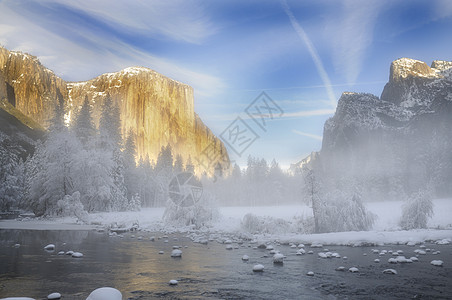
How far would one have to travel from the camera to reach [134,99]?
160 metres

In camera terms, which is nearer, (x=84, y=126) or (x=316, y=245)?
(x=316, y=245)

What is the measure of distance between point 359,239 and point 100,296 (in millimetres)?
17393

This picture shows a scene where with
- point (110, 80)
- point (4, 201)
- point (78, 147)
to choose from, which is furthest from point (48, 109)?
point (78, 147)

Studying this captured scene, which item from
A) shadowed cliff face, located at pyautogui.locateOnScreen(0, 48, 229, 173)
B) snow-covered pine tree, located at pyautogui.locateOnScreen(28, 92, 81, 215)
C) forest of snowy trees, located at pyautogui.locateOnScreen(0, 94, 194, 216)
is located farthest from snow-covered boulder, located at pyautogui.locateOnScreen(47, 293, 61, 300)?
shadowed cliff face, located at pyautogui.locateOnScreen(0, 48, 229, 173)

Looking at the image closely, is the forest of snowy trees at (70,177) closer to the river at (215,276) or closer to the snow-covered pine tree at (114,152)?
the snow-covered pine tree at (114,152)

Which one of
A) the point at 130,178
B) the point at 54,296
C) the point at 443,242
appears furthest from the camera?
the point at 130,178

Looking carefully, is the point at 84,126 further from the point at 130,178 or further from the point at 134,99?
the point at 134,99

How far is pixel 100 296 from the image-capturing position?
6.48 meters

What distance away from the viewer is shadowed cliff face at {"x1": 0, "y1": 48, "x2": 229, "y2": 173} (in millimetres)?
157125

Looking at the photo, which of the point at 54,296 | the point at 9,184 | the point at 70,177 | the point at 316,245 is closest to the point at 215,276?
the point at 54,296

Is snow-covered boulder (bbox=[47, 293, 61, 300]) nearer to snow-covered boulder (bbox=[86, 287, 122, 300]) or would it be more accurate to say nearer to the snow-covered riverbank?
snow-covered boulder (bbox=[86, 287, 122, 300])

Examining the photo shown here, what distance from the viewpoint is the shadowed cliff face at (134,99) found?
15712 cm

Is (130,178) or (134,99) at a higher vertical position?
(134,99)

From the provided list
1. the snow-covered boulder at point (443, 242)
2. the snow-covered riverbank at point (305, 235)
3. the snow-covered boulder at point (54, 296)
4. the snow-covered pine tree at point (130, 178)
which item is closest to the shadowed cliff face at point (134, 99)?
the snow-covered pine tree at point (130, 178)
